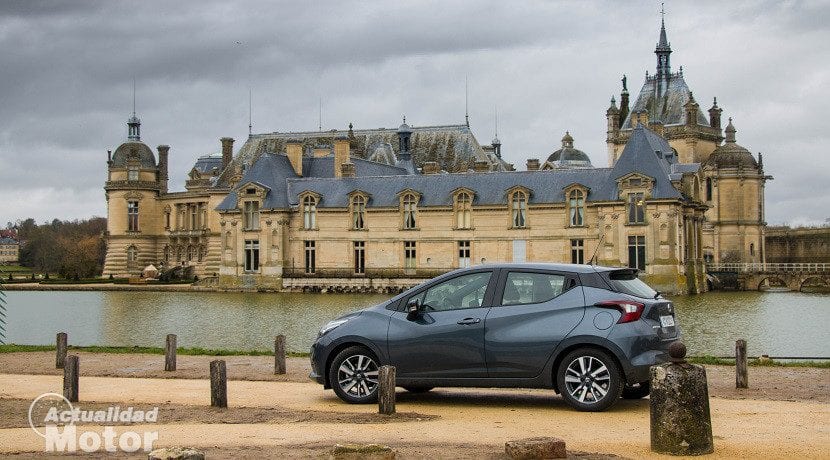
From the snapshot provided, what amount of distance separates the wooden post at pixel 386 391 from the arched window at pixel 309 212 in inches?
2223

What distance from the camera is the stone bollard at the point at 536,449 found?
10008 mm

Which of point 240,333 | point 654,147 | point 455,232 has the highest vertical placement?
point 654,147

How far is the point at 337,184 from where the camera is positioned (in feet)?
228

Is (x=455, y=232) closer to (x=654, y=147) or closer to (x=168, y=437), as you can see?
(x=654, y=147)

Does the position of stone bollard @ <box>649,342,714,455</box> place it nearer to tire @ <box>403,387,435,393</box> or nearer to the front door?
the front door

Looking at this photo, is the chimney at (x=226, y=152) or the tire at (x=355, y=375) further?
the chimney at (x=226, y=152)

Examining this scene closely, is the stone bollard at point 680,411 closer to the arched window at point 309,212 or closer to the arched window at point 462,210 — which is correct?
the arched window at point 462,210

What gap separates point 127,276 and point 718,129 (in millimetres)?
49714

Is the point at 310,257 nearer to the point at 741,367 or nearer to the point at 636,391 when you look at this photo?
the point at 741,367

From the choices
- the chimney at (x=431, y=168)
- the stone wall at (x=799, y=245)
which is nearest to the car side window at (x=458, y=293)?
the chimney at (x=431, y=168)

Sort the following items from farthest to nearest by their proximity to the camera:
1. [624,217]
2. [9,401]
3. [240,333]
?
[624,217] < [240,333] < [9,401]

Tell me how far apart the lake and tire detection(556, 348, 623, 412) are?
13.7 metres

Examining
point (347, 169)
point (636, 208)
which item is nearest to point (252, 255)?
point (347, 169)

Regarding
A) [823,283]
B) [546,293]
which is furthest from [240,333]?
[823,283]
